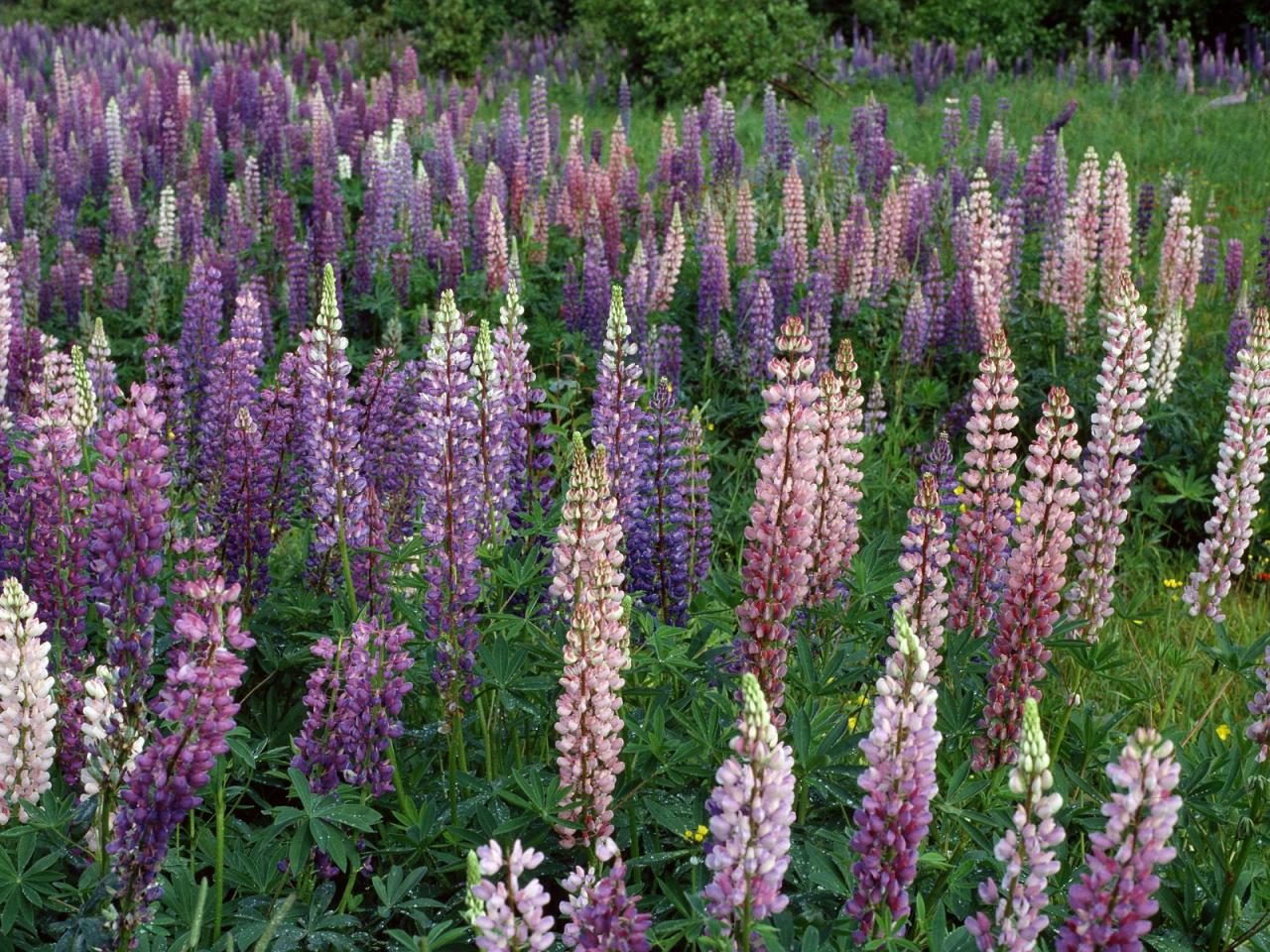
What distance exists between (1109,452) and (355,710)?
1997 mm

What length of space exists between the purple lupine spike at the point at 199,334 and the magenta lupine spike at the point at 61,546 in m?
1.90

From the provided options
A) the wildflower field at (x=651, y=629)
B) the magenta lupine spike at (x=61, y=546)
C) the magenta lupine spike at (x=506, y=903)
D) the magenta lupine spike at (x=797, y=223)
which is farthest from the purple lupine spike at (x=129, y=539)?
the magenta lupine spike at (x=797, y=223)

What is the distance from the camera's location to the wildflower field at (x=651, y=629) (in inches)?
91.2

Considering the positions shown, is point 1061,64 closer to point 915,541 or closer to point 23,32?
point 23,32

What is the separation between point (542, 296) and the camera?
7621mm

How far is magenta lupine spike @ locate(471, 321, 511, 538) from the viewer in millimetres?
3375

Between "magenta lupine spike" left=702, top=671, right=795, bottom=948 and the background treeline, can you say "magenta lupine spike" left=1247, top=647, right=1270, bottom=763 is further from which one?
the background treeline

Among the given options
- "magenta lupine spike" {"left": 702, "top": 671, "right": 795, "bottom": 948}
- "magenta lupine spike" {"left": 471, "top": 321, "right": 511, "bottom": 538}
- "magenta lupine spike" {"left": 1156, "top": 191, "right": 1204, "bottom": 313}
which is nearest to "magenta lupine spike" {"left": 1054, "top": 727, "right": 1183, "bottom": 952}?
→ "magenta lupine spike" {"left": 702, "top": 671, "right": 795, "bottom": 948}

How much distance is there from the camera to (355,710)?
2.77 m

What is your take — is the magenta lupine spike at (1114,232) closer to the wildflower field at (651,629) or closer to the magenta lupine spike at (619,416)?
the wildflower field at (651,629)

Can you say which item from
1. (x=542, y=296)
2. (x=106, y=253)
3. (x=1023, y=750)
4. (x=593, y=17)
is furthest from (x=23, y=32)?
(x=1023, y=750)

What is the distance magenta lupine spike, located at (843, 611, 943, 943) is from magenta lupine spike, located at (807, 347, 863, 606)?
3.34 feet

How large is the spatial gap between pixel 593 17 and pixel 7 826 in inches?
626

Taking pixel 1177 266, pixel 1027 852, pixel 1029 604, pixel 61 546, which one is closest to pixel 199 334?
pixel 61 546
